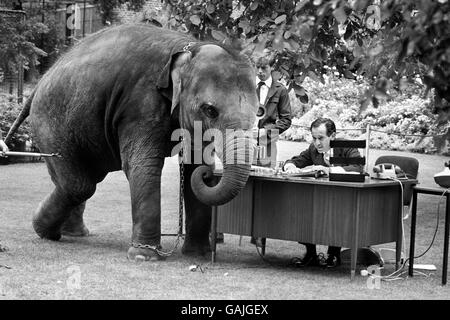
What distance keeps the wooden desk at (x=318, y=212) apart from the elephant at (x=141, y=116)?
0.44 m

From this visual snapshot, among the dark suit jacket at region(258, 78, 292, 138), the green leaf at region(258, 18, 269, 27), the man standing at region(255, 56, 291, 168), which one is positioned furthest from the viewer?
the dark suit jacket at region(258, 78, 292, 138)

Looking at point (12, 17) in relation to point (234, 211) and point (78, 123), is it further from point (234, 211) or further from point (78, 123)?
point (234, 211)

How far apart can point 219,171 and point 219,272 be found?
1.03 meters

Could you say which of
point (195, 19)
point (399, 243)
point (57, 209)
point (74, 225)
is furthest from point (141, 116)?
point (399, 243)

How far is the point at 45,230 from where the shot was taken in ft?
37.0

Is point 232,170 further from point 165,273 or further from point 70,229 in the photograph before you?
point 70,229

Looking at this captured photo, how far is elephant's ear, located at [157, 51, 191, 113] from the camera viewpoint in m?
9.57

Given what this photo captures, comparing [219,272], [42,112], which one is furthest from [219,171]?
[42,112]

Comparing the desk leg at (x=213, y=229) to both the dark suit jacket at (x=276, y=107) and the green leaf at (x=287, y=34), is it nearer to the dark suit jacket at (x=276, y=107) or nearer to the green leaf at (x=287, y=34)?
the dark suit jacket at (x=276, y=107)

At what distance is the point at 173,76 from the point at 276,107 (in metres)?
2.38

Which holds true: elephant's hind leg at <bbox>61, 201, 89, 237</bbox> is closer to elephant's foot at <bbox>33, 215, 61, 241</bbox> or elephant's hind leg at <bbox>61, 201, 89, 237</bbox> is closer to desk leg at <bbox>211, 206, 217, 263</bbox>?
elephant's foot at <bbox>33, 215, 61, 241</bbox>

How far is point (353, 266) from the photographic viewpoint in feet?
29.0

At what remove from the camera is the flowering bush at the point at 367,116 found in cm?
2483

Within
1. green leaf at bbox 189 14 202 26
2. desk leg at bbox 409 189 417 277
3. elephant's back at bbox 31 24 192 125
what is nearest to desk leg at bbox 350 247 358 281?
desk leg at bbox 409 189 417 277
